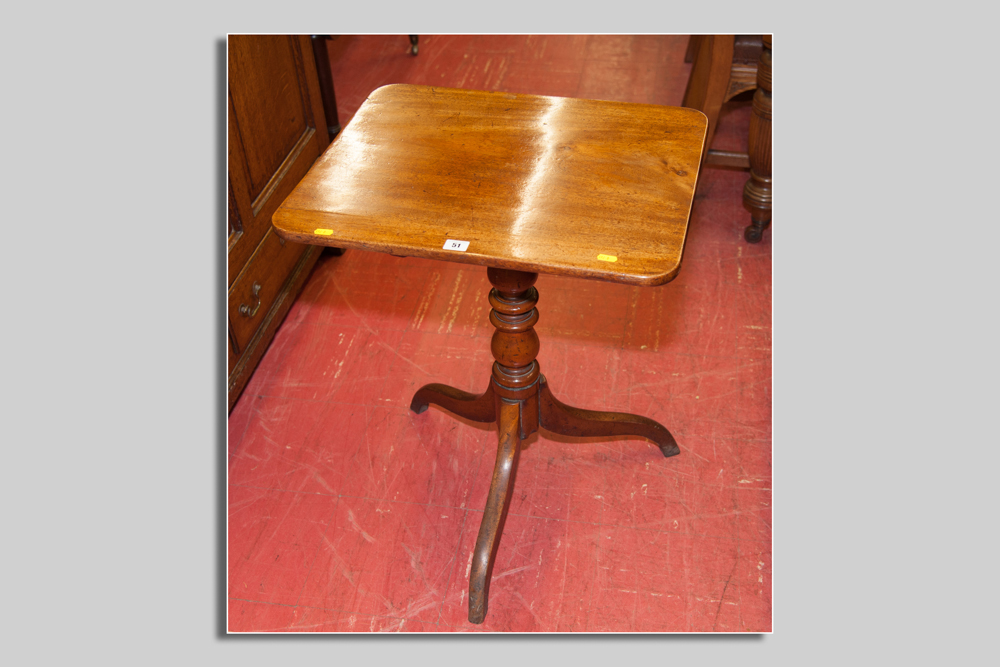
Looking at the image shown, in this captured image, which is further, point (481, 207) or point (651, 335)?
point (651, 335)

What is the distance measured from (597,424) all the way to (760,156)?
1182 millimetres

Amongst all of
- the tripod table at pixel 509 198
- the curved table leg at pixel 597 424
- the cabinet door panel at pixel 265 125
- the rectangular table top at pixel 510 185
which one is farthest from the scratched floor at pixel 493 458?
the rectangular table top at pixel 510 185

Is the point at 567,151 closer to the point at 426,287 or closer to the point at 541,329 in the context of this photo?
the point at 541,329

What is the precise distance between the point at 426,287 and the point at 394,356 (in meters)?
0.33

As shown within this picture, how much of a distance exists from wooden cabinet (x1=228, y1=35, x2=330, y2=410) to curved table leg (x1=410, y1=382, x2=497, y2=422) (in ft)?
1.65

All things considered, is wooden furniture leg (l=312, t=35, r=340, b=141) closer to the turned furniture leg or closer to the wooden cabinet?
the wooden cabinet

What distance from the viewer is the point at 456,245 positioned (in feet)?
4.58

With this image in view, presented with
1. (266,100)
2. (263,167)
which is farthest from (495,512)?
(266,100)

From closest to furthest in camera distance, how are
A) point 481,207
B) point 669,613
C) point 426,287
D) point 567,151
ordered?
point 481,207
point 567,151
point 669,613
point 426,287

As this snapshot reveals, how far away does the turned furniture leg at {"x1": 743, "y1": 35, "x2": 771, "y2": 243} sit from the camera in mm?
2627

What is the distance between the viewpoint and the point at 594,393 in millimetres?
2357

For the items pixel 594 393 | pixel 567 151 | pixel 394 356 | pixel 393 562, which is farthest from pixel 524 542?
pixel 567 151

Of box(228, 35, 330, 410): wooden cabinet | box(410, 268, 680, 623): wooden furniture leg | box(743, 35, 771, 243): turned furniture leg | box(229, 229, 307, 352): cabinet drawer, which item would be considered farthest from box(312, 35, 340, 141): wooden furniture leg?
box(743, 35, 771, 243): turned furniture leg

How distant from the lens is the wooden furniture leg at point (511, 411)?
177cm
